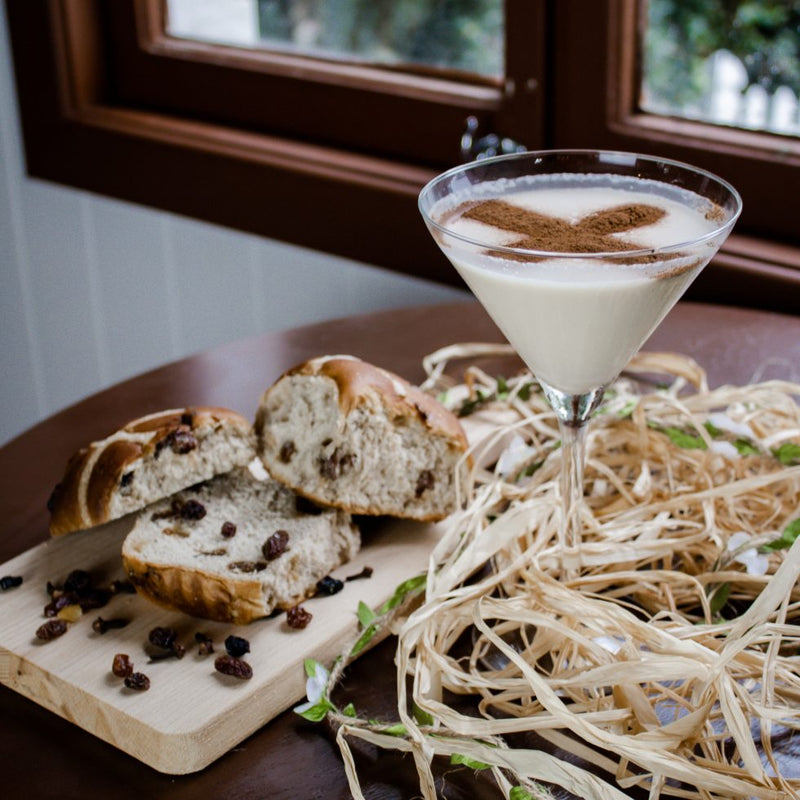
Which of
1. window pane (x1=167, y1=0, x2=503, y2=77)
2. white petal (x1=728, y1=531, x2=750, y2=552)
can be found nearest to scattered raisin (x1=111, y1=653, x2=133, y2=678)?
white petal (x1=728, y1=531, x2=750, y2=552)

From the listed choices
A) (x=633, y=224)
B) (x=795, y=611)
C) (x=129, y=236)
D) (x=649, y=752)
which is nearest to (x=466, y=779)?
(x=649, y=752)

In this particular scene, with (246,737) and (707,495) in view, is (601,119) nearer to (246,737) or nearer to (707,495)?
(707,495)

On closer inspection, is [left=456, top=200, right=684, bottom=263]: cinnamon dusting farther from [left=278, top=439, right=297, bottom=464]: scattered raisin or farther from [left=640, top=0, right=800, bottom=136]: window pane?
[left=640, top=0, right=800, bottom=136]: window pane

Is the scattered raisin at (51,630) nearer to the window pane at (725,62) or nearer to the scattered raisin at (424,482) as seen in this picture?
the scattered raisin at (424,482)

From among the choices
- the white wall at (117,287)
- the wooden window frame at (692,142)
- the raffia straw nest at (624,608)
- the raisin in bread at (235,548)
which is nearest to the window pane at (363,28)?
the wooden window frame at (692,142)

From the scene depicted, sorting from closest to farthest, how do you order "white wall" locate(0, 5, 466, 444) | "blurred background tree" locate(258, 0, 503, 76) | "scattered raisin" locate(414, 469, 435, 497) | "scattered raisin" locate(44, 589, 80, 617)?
"scattered raisin" locate(44, 589, 80, 617) → "scattered raisin" locate(414, 469, 435, 497) → "blurred background tree" locate(258, 0, 503, 76) → "white wall" locate(0, 5, 466, 444)

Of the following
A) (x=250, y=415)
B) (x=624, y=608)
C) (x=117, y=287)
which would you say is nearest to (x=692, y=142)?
(x=250, y=415)
